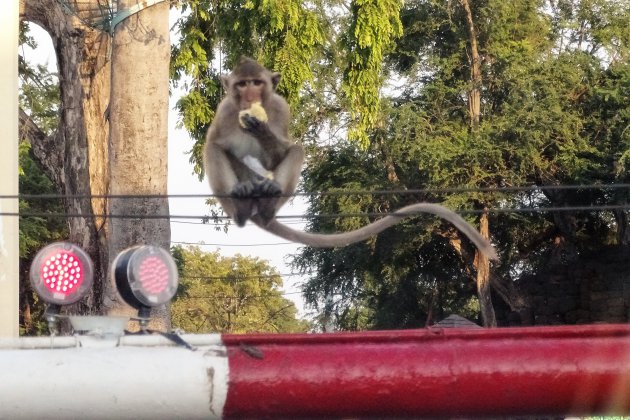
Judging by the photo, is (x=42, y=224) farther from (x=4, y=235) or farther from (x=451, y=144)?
(x=4, y=235)

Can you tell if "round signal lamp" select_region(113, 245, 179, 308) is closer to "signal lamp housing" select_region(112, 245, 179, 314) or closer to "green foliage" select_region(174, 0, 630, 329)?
"signal lamp housing" select_region(112, 245, 179, 314)

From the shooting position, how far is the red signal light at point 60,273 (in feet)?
8.32

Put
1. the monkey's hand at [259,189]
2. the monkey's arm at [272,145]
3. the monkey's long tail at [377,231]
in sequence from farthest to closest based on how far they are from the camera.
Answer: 1. the monkey's arm at [272,145]
2. the monkey's hand at [259,189]
3. the monkey's long tail at [377,231]

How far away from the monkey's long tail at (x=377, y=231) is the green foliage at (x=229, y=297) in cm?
3565

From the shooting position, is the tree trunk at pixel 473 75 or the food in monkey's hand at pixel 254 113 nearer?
the food in monkey's hand at pixel 254 113

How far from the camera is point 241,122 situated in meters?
6.52

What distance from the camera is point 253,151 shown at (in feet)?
23.4

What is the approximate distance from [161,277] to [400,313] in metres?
25.8

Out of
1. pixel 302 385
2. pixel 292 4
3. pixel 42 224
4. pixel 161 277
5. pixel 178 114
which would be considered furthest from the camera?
pixel 42 224

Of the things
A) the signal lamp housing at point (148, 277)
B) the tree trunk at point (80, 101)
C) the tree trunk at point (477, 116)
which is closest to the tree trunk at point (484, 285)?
the tree trunk at point (477, 116)

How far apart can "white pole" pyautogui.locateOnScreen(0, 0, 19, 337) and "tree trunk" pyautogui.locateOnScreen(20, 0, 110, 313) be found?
5.64 m

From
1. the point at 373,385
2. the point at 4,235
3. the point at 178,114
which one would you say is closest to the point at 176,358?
the point at 373,385

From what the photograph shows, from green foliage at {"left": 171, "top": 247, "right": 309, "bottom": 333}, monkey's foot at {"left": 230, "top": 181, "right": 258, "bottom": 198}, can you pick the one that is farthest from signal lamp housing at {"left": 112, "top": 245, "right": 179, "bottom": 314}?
green foliage at {"left": 171, "top": 247, "right": 309, "bottom": 333}

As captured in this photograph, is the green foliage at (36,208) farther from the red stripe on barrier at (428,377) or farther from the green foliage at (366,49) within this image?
the red stripe on barrier at (428,377)
